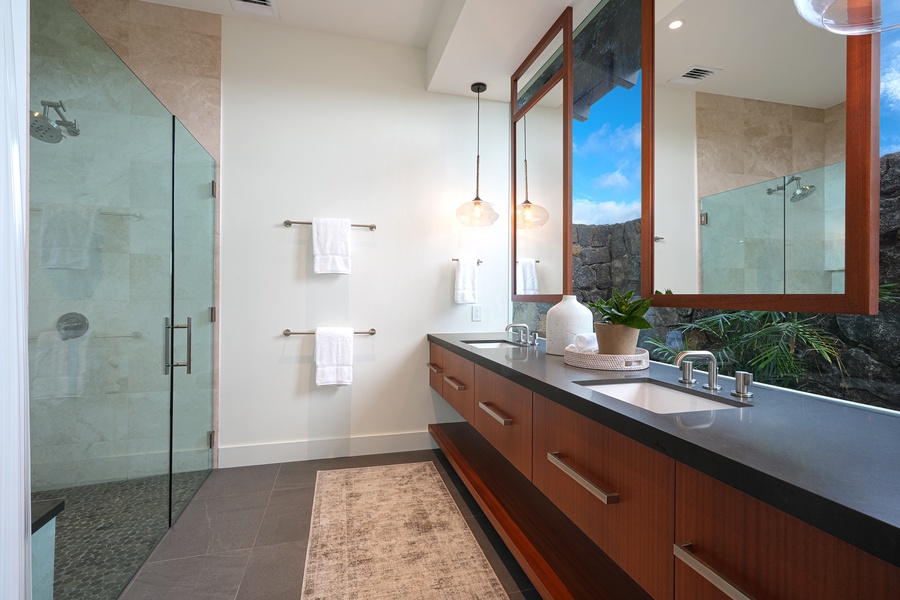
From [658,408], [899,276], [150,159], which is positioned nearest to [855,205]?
[899,276]

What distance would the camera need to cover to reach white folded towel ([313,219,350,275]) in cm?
274

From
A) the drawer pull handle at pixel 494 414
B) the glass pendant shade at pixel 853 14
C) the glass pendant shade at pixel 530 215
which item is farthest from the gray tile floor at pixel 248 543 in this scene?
the glass pendant shade at pixel 853 14

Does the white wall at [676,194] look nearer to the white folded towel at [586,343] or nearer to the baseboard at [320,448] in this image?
the white folded towel at [586,343]

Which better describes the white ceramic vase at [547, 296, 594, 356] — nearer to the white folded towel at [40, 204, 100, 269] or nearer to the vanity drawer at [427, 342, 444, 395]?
the vanity drawer at [427, 342, 444, 395]

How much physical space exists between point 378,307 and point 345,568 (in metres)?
1.61

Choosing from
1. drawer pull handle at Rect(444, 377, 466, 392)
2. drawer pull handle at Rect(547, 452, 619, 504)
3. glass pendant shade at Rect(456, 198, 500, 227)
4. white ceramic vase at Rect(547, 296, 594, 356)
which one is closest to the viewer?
drawer pull handle at Rect(547, 452, 619, 504)

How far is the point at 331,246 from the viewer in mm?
2764

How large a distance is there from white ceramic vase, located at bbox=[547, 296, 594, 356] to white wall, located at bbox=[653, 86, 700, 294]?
363 mm

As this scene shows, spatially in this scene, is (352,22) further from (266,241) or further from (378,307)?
(378,307)

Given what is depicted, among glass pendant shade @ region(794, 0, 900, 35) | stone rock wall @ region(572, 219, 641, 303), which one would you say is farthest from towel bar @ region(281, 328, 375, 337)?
glass pendant shade @ region(794, 0, 900, 35)

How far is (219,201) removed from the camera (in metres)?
2.67

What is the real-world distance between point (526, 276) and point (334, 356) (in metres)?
1.35

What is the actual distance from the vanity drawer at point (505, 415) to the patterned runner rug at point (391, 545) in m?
0.47

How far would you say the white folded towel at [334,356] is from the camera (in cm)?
273
